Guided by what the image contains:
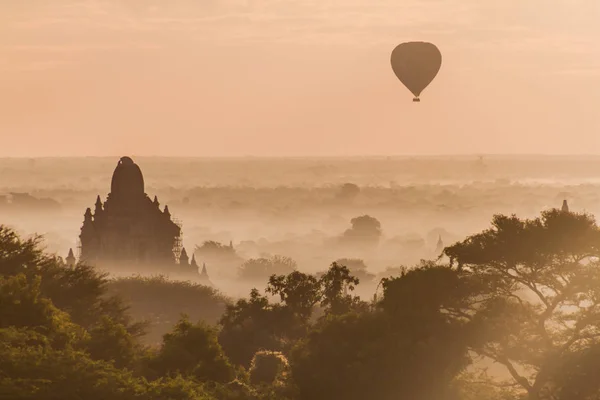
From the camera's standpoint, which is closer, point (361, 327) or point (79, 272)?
point (361, 327)

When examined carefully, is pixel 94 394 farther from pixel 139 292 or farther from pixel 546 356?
pixel 139 292

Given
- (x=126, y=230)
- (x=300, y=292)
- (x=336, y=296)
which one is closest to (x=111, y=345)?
(x=336, y=296)

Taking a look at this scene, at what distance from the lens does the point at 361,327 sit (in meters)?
45.0

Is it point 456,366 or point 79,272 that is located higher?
point 79,272

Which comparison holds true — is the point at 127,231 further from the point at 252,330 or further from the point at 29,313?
the point at 29,313

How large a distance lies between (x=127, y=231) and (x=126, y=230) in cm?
20

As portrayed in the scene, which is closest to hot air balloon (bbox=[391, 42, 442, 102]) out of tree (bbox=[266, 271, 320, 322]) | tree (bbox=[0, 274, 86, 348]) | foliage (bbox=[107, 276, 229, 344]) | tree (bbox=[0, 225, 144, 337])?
foliage (bbox=[107, 276, 229, 344])

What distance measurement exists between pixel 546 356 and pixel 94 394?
15.1m

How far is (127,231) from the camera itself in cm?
14488

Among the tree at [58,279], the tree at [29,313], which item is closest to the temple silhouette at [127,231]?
the tree at [58,279]

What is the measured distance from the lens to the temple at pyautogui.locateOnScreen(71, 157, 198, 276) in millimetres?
144000

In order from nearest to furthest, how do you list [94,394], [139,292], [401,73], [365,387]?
1. [94,394]
2. [365,387]
3. [401,73]
4. [139,292]

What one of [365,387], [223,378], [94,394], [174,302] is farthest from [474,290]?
[174,302]

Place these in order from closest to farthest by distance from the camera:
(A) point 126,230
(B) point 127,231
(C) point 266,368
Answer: (C) point 266,368 < (B) point 127,231 < (A) point 126,230
